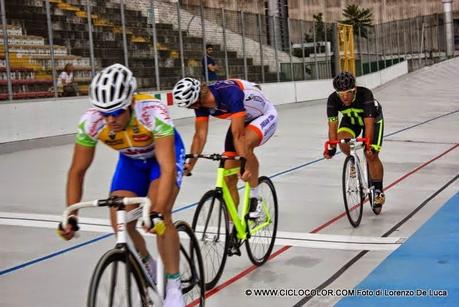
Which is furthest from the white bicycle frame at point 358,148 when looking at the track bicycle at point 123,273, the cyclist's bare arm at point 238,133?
the track bicycle at point 123,273

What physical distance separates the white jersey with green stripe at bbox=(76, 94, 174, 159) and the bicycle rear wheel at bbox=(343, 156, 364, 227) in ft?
11.2

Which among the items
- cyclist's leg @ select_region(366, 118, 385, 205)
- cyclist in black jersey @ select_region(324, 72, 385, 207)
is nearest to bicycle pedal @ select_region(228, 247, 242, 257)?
cyclist in black jersey @ select_region(324, 72, 385, 207)

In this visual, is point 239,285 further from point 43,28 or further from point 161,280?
point 43,28

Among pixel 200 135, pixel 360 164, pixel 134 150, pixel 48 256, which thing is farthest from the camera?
pixel 360 164

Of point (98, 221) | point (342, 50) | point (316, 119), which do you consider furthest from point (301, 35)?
point (98, 221)

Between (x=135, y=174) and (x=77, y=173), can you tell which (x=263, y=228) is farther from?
(x=77, y=173)

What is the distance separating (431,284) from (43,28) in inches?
485

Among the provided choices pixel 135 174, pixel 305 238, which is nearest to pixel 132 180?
pixel 135 174

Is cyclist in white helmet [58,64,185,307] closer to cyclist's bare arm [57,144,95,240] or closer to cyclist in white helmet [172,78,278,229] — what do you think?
cyclist's bare arm [57,144,95,240]

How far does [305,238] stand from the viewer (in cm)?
622

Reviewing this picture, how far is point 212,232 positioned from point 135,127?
1.46 meters

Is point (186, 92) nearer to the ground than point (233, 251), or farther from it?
farther from it

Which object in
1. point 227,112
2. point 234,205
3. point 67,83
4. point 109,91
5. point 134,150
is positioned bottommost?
point 234,205

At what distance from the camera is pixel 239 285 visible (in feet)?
15.8
